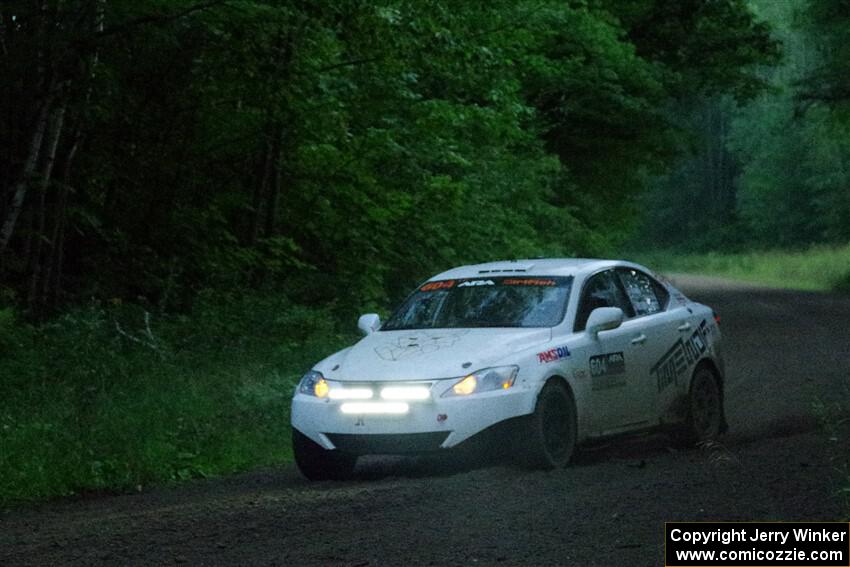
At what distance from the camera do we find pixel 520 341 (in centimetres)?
1084

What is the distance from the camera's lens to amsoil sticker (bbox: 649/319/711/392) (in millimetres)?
12195

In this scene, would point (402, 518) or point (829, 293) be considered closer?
point (402, 518)

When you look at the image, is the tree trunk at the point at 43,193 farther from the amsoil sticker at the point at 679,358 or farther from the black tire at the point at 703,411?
the black tire at the point at 703,411

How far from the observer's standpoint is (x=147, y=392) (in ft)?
46.3

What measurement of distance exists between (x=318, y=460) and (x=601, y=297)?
8.99 feet

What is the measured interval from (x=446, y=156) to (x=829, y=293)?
26012mm

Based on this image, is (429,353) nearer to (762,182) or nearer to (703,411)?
(703,411)

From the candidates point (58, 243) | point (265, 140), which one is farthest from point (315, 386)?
point (265, 140)

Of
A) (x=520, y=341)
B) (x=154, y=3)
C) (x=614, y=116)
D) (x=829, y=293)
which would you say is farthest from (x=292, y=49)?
(x=829, y=293)

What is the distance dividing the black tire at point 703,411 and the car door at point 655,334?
30cm

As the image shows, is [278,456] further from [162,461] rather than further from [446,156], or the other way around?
[446,156]

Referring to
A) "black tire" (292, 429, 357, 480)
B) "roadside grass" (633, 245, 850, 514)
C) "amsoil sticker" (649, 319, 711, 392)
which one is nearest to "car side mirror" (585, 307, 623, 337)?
"amsoil sticker" (649, 319, 711, 392)

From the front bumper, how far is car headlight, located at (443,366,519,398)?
4 centimetres

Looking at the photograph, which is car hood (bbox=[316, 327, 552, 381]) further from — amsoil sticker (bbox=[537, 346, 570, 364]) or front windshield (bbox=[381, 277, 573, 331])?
front windshield (bbox=[381, 277, 573, 331])
